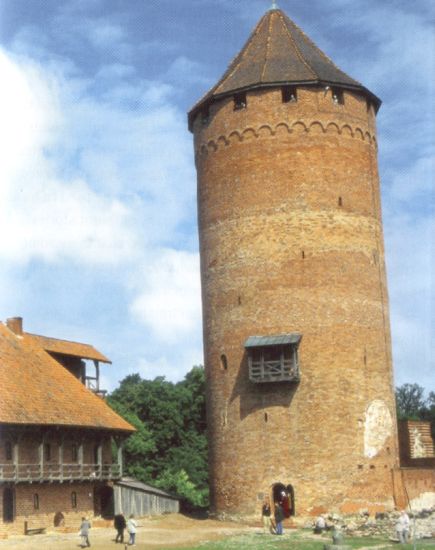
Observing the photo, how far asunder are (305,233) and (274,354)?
434 cm

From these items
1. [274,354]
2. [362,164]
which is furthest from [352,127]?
[274,354]

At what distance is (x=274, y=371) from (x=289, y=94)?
10.1 m

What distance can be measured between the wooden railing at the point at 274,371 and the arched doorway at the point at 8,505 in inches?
336

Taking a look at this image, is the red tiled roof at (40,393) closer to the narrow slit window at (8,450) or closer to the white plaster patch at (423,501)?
the narrow slit window at (8,450)

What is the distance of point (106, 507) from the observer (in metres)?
31.6

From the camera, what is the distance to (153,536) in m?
25.5

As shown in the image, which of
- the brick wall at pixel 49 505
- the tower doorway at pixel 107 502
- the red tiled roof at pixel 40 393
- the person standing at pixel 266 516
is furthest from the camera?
the tower doorway at pixel 107 502

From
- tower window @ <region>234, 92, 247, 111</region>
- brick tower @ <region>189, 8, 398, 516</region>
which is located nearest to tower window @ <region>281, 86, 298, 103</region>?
brick tower @ <region>189, 8, 398, 516</region>

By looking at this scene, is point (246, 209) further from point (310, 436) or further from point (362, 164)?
point (310, 436)

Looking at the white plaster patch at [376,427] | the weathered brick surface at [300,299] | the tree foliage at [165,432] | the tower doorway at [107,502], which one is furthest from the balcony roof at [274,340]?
the tree foliage at [165,432]

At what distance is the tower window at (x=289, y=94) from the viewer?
30344mm

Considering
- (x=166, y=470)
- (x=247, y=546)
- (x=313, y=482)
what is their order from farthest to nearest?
(x=166, y=470) → (x=313, y=482) → (x=247, y=546)

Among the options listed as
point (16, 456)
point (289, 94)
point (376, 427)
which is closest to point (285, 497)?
point (376, 427)

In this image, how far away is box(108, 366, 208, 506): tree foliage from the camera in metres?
45.2
